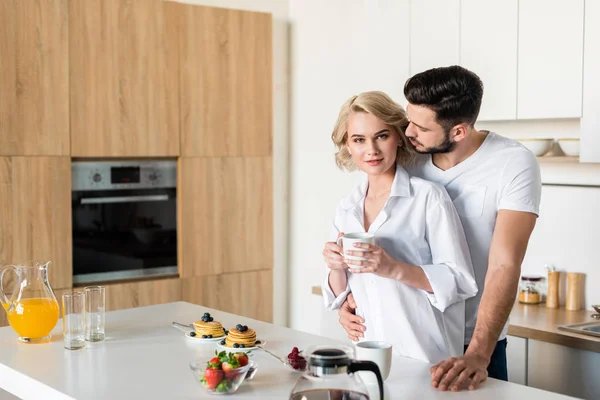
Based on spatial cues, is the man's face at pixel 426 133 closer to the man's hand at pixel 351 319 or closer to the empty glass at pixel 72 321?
the man's hand at pixel 351 319

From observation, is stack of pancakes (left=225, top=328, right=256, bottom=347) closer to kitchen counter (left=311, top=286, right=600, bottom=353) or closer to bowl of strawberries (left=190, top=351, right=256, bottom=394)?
bowl of strawberries (left=190, top=351, right=256, bottom=394)

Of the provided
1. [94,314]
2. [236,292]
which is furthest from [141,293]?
[94,314]

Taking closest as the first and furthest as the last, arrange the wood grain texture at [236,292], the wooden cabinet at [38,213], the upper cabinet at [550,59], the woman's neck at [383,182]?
the woman's neck at [383,182], the upper cabinet at [550,59], the wooden cabinet at [38,213], the wood grain texture at [236,292]

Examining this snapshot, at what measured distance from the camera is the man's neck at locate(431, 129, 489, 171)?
7.82 ft

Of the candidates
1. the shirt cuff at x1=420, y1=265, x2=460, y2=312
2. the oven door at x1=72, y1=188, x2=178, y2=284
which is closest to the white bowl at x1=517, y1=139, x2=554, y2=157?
the shirt cuff at x1=420, y1=265, x2=460, y2=312

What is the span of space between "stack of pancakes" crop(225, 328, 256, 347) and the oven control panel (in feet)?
6.81

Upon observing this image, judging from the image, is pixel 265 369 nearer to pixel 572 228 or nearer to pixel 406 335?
pixel 406 335

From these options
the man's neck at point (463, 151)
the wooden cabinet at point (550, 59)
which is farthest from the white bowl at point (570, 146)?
the man's neck at point (463, 151)

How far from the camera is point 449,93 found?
2.25 meters

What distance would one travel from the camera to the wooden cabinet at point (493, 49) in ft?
11.4

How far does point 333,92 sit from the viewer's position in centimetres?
472

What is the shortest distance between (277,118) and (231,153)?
568 mm

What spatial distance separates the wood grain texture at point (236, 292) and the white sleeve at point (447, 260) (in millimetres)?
2414

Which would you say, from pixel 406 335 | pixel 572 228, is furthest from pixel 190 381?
pixel 572 228
